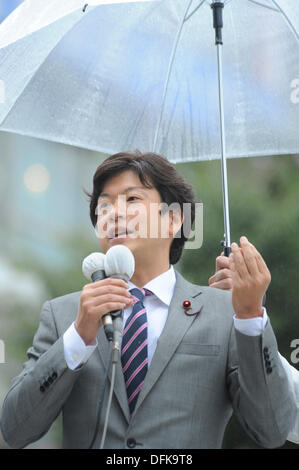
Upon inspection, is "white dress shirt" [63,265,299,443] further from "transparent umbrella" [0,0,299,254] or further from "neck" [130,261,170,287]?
"transparent umbrella" [0,0,299,254]

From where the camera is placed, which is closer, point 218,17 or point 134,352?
point 134,352

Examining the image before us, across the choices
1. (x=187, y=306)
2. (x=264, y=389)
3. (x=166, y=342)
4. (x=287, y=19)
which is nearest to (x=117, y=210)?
(x=187, y=306)

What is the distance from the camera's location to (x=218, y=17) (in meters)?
3.59

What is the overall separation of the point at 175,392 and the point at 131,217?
2.42 ft

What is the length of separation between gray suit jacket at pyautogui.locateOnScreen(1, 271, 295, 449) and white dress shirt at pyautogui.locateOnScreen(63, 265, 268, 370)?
0.10 feet

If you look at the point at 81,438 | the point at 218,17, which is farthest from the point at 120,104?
the point at 81,438

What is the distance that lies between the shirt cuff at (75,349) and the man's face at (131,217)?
0.49m

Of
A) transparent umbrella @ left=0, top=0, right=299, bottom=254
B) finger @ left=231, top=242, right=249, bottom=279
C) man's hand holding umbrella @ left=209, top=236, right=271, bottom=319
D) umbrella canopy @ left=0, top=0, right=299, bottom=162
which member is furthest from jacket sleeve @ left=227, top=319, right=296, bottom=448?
umbrella canopy @ left=0, top=0, right=299, bottom=162

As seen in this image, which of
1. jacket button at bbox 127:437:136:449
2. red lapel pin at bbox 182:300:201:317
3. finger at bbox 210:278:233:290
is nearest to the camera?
jacket button at bbox 127:437:136:449

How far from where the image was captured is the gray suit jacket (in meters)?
2.56
